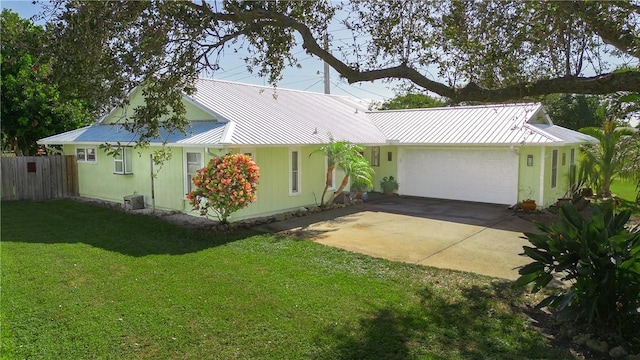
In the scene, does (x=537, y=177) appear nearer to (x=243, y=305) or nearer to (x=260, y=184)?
(x=260, y=184)

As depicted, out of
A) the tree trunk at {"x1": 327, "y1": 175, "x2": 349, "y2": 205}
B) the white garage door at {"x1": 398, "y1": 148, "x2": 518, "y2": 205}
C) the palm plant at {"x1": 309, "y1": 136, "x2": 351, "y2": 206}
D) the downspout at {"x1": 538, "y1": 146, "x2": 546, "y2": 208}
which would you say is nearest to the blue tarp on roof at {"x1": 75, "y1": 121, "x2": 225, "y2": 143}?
the palm plant at {"x1": 309, "y1": 136, "x2": 351, "y2": 206}

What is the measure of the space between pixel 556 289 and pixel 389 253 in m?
3.38

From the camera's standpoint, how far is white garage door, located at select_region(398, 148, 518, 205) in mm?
16469

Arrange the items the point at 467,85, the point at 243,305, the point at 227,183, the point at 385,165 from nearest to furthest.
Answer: the point at 243,305, the point at 467,85, the point at 227,183, the point at 385,165

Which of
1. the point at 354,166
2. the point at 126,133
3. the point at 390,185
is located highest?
the point at 126,133

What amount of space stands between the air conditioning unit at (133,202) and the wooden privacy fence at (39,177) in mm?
5217

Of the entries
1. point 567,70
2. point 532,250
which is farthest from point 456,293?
point 567,70

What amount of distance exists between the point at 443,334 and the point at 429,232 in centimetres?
652

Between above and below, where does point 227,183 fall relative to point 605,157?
below

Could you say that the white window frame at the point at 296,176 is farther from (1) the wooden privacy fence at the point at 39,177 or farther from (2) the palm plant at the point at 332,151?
(1) the wooden privacy fence at the point at 39,177

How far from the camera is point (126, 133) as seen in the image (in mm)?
16156

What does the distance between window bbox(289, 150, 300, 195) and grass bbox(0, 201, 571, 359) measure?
4.74m

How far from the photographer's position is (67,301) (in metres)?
6.44

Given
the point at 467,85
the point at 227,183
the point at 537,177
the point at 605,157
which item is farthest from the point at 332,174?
the point at 605,157
